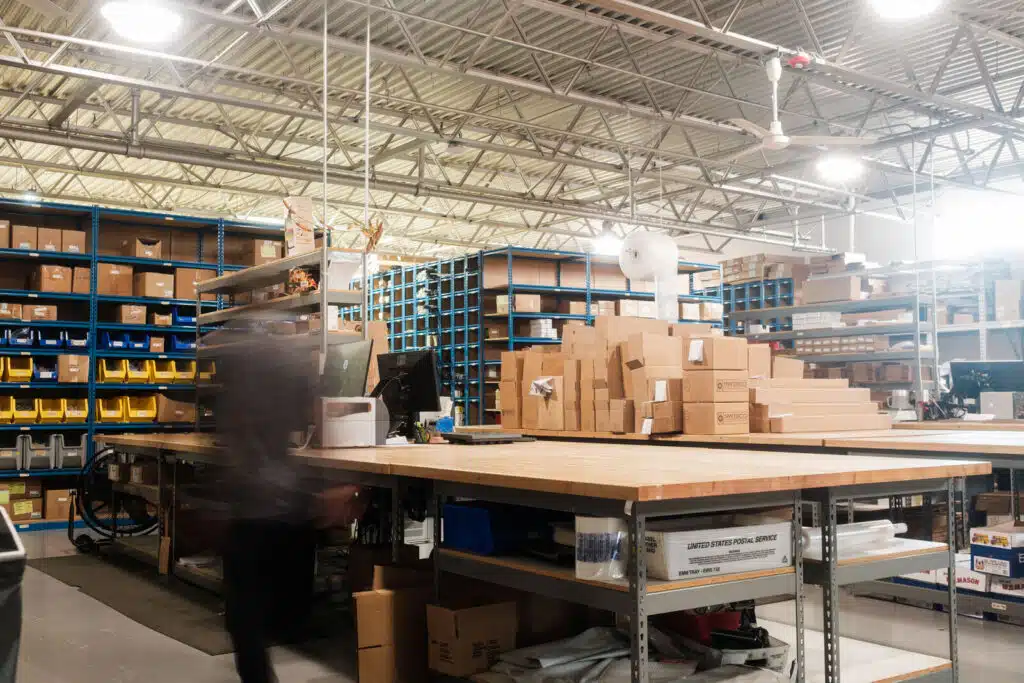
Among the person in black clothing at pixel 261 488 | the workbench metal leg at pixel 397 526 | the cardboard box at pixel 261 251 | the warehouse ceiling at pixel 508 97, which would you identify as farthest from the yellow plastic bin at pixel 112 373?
the person in black clothing at pixel 261 488

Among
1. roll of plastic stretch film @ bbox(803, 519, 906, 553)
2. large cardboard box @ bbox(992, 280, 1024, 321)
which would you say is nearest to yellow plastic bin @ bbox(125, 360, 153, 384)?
roll of plastic stretch film @ bbox(803, 519, 906, 553)

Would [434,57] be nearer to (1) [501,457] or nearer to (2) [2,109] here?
(2) [2,109]

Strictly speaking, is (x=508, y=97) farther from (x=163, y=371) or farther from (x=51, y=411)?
(x=51, y=411)

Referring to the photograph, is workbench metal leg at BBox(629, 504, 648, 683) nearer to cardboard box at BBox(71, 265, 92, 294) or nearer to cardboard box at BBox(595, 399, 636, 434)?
cardboard box at BBox(595, 399, 636, 434)

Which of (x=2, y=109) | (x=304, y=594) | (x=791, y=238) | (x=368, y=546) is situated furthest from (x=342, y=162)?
(x=304, y=594)

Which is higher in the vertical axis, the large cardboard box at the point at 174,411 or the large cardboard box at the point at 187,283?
the large cardboard box at the point at 187,283

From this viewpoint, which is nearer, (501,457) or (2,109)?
(501,457)

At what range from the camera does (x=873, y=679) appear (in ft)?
9.50

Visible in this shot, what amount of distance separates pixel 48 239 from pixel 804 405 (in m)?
7.01

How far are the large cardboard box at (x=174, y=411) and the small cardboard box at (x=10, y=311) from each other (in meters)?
1.47

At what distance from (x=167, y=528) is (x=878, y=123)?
35.3 feet

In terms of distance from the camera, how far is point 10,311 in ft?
27.0

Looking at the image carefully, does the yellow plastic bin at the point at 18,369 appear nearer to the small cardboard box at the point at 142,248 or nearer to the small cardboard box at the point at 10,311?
the small cardboard box at the point at 10,311

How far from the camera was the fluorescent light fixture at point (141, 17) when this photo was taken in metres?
5.90
